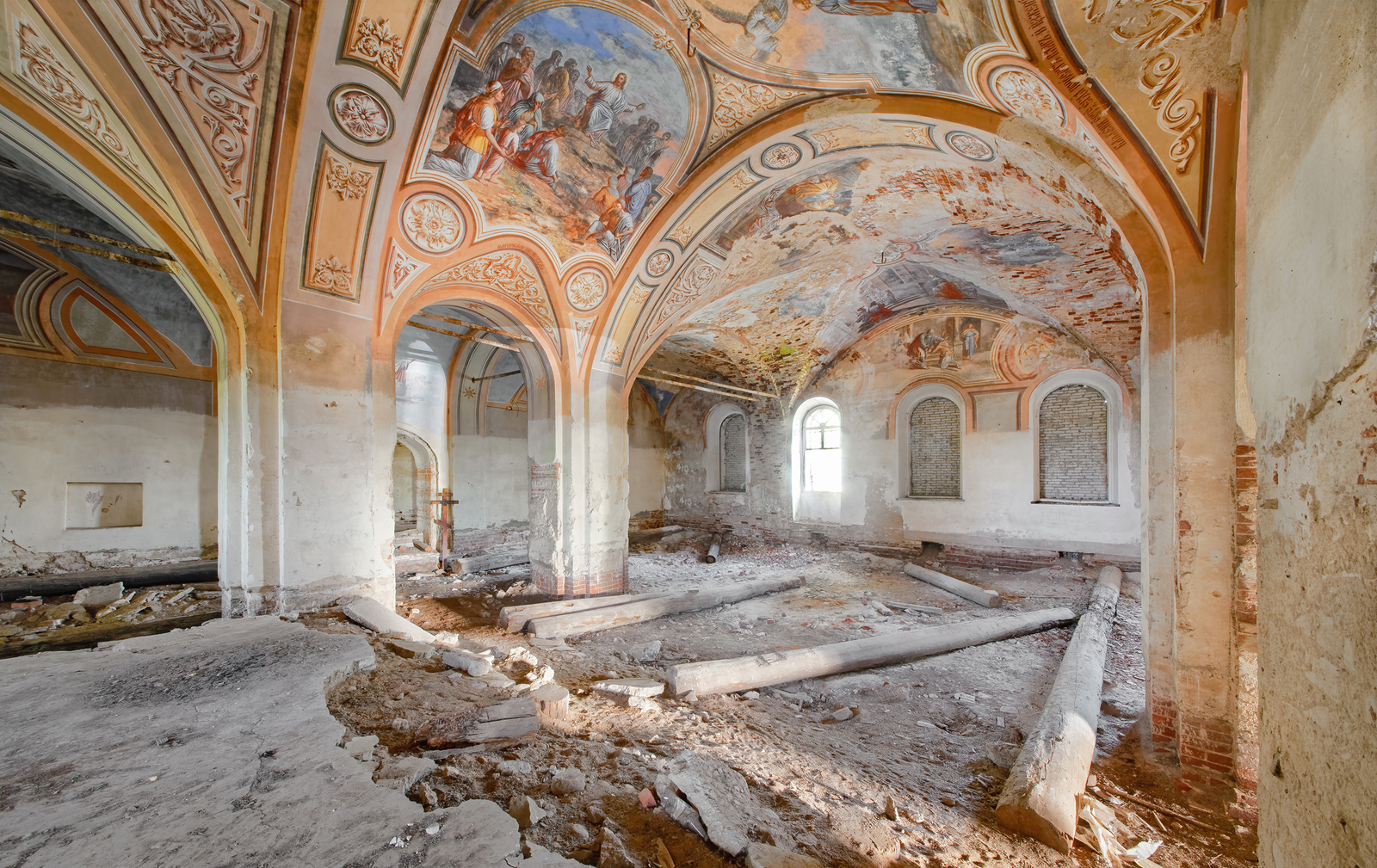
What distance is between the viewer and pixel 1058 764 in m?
3.13

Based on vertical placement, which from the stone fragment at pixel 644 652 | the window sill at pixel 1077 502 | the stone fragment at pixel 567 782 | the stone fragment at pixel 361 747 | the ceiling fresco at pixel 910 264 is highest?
the ceiling fresco at pixel 910 264

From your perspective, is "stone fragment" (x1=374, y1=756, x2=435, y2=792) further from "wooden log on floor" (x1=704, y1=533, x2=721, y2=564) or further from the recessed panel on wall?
"wooden log on floor" (x1=704, y1=533, x2=721, y2=564)

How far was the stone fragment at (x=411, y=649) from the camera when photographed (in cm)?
396

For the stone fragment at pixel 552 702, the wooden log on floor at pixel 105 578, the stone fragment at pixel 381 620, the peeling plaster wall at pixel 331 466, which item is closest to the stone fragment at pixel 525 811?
the stone fragment at pixel 552 702

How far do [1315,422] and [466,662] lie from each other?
4.28 meters

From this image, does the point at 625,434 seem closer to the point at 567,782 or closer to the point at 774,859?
the point at 567,782

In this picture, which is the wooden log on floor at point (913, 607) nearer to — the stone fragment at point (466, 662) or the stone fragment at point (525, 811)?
the stone fragment at point (466, 662)

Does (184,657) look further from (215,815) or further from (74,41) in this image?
(74,41)

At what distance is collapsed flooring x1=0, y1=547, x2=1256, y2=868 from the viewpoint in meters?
1.97

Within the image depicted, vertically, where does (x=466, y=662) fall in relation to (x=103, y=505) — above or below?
below

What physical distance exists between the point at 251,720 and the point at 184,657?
4.53ft

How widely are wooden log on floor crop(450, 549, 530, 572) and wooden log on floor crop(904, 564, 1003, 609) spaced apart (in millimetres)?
6825

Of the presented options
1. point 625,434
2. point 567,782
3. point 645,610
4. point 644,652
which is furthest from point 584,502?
point 567,782

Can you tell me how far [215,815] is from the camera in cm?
197
